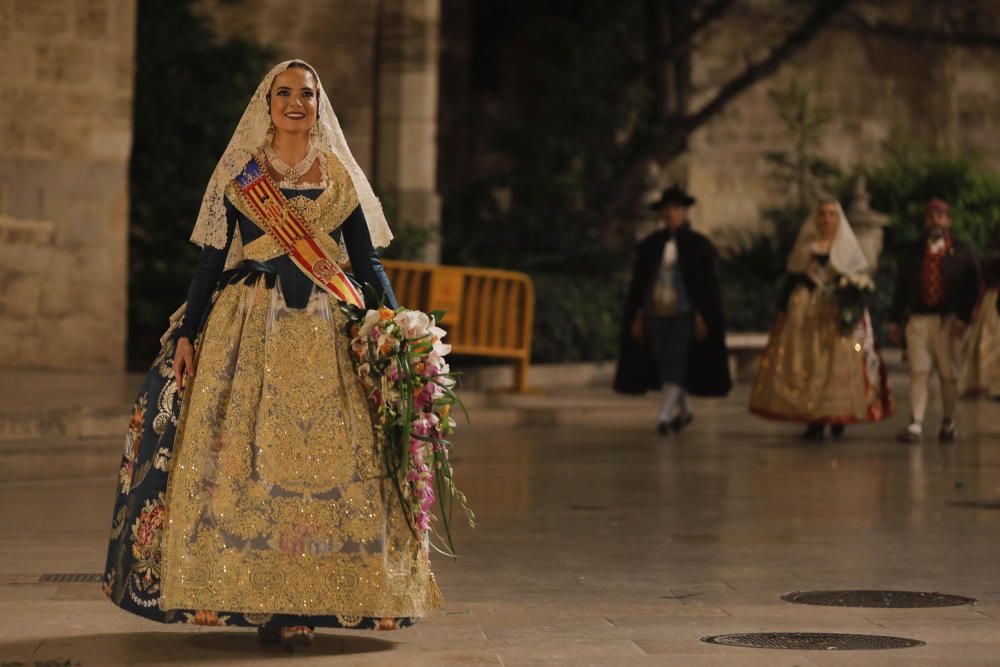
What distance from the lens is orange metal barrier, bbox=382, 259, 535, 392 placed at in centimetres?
1855

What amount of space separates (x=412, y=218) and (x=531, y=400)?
4.10 metres

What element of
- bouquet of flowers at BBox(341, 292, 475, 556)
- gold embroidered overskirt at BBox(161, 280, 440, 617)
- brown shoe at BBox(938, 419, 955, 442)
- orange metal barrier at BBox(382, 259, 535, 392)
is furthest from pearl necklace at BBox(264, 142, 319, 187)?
orange metal barrier at BBox(382, 259, 535, 392)

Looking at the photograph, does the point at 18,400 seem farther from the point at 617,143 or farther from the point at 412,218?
the point at 617,143

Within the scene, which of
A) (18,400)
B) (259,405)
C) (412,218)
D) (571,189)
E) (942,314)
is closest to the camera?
(259,405)

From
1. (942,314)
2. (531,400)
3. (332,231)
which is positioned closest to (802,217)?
(531,400)

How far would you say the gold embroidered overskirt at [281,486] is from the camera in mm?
6371

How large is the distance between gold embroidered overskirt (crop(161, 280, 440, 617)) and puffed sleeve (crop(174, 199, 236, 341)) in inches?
2.6

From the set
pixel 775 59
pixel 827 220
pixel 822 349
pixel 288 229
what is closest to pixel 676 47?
pixel 775 59

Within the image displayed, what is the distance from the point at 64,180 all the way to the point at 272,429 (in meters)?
12.3

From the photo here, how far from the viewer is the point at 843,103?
3409 cm

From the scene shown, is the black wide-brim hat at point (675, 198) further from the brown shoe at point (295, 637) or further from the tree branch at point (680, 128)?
the brown shoe at point (295, 637)

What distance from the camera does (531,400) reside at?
60.8 ft

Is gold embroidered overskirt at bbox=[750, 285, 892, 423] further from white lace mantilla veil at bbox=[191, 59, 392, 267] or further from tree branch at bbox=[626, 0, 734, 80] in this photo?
tree branch at bbox=[626, 0, 734, 80]

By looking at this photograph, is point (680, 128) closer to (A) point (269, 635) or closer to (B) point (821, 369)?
(B) point (821, 369)
